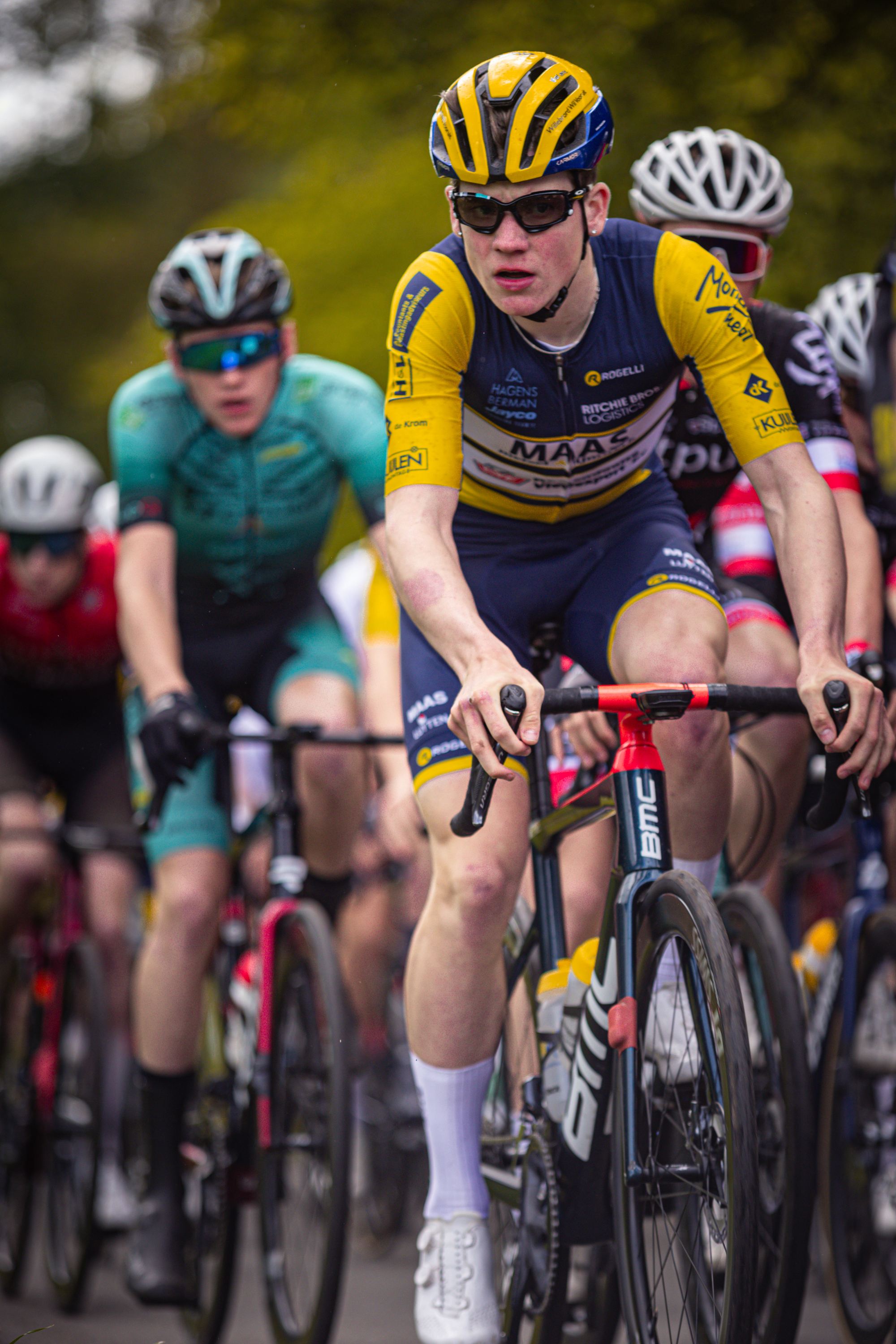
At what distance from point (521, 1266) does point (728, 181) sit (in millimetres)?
2591

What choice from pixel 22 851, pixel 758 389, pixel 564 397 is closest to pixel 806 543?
pixel 758 389

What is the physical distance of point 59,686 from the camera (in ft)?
21.6

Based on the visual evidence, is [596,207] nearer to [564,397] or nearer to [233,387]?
[564,397]

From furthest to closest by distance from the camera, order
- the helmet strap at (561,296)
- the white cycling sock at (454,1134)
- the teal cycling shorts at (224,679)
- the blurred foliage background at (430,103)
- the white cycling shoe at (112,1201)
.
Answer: the blurred foliage background at (430,103), the white cycling shoe at (112,1201), the teal cycling shorts at (224,679), the white cycling sock at (454,1134), the helmet strap at (561,296)

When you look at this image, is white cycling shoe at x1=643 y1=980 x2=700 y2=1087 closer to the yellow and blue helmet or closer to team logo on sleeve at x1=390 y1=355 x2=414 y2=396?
team logo on sleeve at x1=390 y1=355 x2=414 y2=396

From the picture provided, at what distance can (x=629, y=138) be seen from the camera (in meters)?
5.45

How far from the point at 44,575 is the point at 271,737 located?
207cm

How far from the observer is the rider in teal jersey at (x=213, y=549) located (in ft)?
16.3

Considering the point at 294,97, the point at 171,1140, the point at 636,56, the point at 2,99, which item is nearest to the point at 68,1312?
the point at 171,1140

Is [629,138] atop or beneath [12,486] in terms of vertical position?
atop

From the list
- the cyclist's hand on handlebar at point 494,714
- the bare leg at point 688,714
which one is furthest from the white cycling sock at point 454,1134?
the cyclist's hand on handlebar at point 494,714

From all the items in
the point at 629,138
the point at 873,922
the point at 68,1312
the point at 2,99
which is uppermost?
the point at 2,99

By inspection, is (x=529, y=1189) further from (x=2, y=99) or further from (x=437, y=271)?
(x=2, y=99)

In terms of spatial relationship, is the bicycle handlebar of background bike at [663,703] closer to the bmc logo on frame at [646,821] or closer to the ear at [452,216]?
the bmc logo on frame at [646,821]
